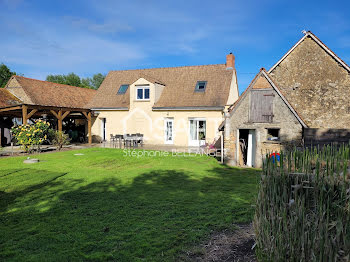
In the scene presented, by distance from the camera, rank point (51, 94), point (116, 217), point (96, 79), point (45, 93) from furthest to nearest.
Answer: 1. point (96, 79)
2. point (51, 94)
3. point (45, 93)
4. point (116, 217)

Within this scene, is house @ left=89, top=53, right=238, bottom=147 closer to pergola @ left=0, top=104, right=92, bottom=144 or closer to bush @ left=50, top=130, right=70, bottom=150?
pergola @ left=0, top=104, right=92, bottom=144

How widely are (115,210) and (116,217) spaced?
0.47m

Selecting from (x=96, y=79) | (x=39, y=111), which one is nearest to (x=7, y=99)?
(x=39, y=111)

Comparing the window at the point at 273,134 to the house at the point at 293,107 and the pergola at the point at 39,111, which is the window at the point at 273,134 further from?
the pergola at the point at 39,111

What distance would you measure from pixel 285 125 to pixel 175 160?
596 cm

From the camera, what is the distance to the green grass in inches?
182

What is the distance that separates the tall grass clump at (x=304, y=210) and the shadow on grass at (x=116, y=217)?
1651mm

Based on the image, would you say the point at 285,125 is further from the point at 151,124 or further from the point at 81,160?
the point at 151,124

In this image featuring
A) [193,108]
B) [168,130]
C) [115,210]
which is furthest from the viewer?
[168,130]

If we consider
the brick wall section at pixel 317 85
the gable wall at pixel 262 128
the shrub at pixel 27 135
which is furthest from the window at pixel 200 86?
the shrub at pixel 27 135

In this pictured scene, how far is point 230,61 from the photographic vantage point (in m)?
23.0

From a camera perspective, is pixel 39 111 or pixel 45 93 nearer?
pixel 45 93

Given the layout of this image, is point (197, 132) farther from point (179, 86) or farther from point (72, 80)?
point (72, 80)

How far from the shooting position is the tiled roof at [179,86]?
21.3 m
